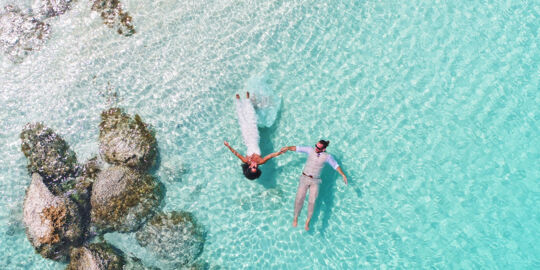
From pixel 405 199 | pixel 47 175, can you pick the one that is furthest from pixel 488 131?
pixel 47 175

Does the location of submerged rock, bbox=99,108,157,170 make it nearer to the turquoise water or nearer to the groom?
the turquoise water

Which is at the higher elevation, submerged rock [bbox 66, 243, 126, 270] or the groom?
the groom

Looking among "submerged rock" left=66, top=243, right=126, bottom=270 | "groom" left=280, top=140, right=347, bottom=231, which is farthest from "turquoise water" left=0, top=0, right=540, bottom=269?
"groom" left=280, top=140, right=347, bottom=231

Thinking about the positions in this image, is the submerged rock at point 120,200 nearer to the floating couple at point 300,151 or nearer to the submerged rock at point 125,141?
the submerged rock at point 125,141

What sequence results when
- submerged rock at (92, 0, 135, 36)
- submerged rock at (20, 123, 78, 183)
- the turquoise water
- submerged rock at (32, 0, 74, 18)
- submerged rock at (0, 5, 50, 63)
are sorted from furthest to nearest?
submerged rock at (92, 0, 135, 36) → submerged rock at (32, 0, 74, 18) → submerged rock at (0, 5, 50, 63) → the turquoise water → submerged rock at (20, 123, 78, 183)

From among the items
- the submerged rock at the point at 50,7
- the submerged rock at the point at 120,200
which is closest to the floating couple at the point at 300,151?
the submerged rock at the point at 120,200

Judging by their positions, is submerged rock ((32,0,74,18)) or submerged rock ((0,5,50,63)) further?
submerged rock ((32,0,74,18))

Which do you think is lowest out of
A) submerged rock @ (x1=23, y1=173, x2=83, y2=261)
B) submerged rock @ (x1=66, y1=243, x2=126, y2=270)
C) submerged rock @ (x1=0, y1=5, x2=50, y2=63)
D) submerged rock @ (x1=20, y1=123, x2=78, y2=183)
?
submerged rock @ (x1=66, y1=243, x2=126, y2=270)

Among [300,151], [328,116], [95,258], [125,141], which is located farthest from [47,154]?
[328,116]
